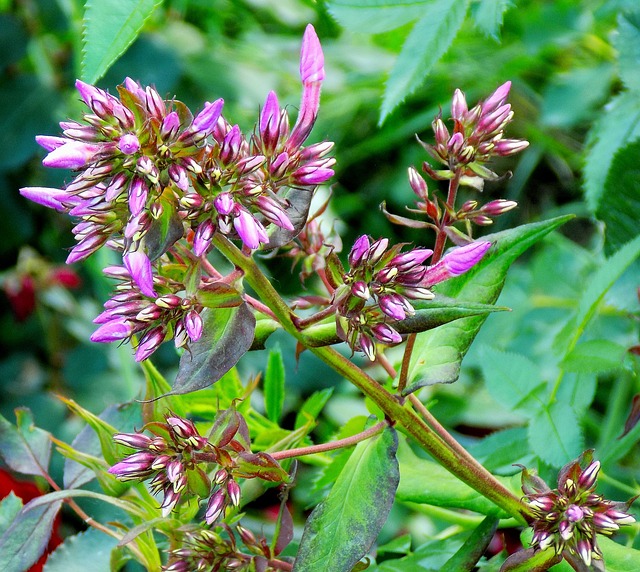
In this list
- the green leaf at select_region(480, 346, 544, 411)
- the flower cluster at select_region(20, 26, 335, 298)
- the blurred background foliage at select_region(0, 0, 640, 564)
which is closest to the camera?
the flower cluster at select_region(20, 26, 335, 298)

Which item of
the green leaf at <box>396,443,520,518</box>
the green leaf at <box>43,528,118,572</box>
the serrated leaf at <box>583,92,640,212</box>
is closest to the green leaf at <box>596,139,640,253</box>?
the serrated leaf at <box>583,92,640,212</box>

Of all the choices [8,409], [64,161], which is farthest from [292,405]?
[64,161]

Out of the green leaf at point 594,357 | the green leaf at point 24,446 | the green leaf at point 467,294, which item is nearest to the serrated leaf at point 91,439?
the green leaf at point 24,446

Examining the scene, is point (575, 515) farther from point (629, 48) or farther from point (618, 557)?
point (629, 48)

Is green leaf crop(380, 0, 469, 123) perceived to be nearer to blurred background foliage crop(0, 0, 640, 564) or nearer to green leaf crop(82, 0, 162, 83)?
green leaf crop(82, 0, 162, 83)

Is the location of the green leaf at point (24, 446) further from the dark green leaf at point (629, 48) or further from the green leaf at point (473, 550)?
the dark green leaf at point (629, 48)

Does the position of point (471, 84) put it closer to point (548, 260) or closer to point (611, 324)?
point (548, 260)

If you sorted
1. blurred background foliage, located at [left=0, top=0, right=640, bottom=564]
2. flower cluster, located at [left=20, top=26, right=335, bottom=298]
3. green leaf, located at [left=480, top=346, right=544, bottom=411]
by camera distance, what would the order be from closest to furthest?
flower cluster, located at [left=20, top=26, right=335, bottom=298] < green leaf, located at [left=480, top=346, right=544, bottom=411] < blurred background foliage, located at [left=0, top=0, right=640, bottom=564]
